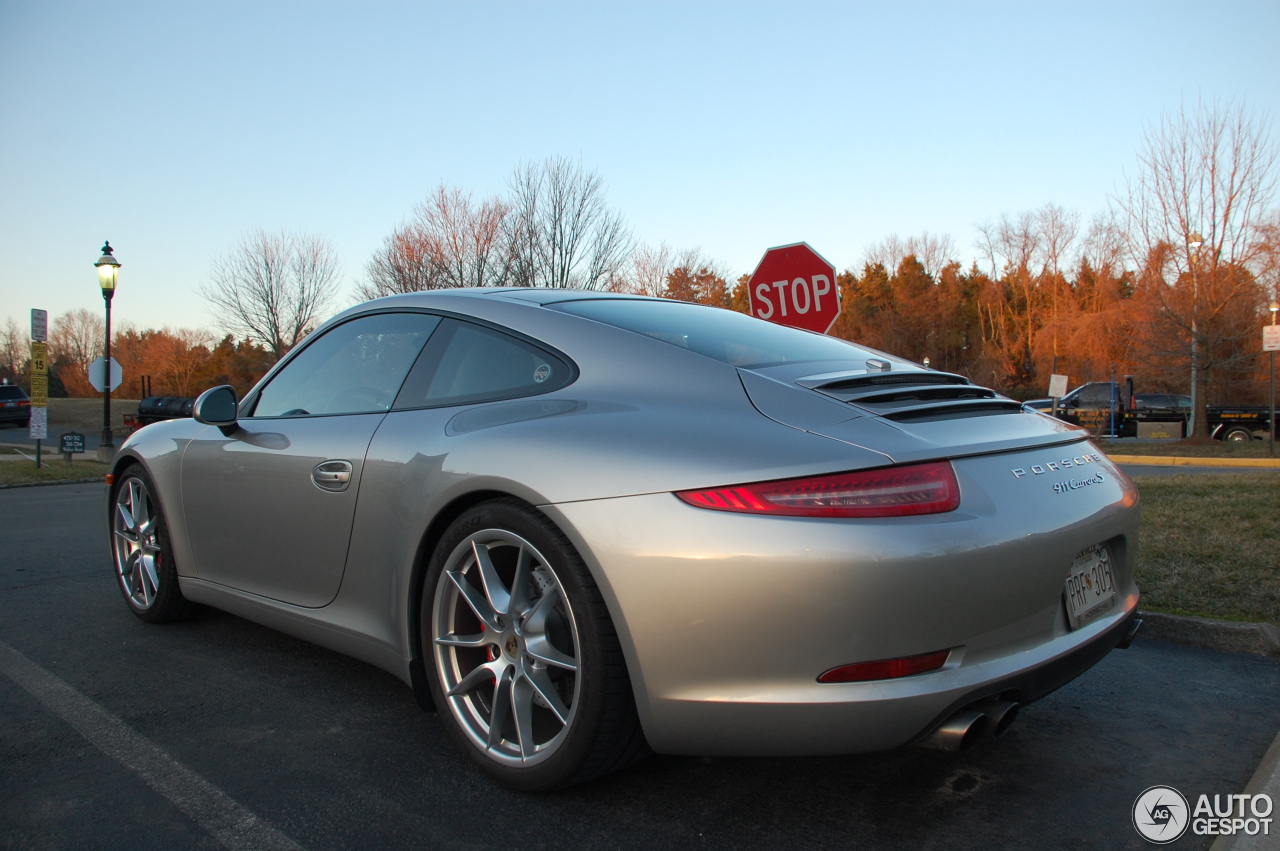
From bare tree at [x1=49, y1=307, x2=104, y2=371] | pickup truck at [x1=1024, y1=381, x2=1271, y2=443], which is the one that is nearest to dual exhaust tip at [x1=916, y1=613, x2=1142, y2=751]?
pickup truck at [x1=1024, y1=381, x2=1271, y2=443]

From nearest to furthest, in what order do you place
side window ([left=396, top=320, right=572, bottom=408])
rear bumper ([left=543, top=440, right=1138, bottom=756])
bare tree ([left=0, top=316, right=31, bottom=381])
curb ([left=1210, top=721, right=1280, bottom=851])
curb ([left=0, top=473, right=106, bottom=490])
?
rear bumper ([left=543, top=440, right=1138, bottom=756]), curb ([left=1210, top=721, right=1280, bottom=851]), side window ([left=396, top=320, right=572, bottom=408]), curb ([left=0, top=473, right=106, bottom=490]), bare tree ([left=0, top=316, right=31, bottom=381])

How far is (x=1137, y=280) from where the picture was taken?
20656 mm

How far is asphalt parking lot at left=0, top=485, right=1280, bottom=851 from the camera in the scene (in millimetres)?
2109

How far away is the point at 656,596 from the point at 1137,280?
22.6 m

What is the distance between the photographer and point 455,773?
8.05ft

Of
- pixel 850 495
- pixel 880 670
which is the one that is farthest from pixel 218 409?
pixel 880 670

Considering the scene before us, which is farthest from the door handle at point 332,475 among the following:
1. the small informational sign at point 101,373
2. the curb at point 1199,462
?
Answer: the curb at point 1199,462

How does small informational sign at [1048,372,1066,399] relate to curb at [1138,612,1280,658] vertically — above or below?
above

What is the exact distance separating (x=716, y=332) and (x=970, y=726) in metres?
1.43

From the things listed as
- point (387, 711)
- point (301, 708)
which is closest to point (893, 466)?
point (387, 711)

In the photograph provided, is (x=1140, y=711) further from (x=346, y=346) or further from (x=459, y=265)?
(x=459, y=265)

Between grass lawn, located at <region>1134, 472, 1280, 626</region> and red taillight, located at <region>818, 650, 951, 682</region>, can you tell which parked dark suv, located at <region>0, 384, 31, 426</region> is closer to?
grass lawn, located at <region>1134, 472, 1280, 626</region>

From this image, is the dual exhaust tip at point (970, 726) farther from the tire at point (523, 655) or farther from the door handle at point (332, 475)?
the door handle at point (332, 475)

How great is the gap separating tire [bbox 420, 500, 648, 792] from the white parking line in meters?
0.56
